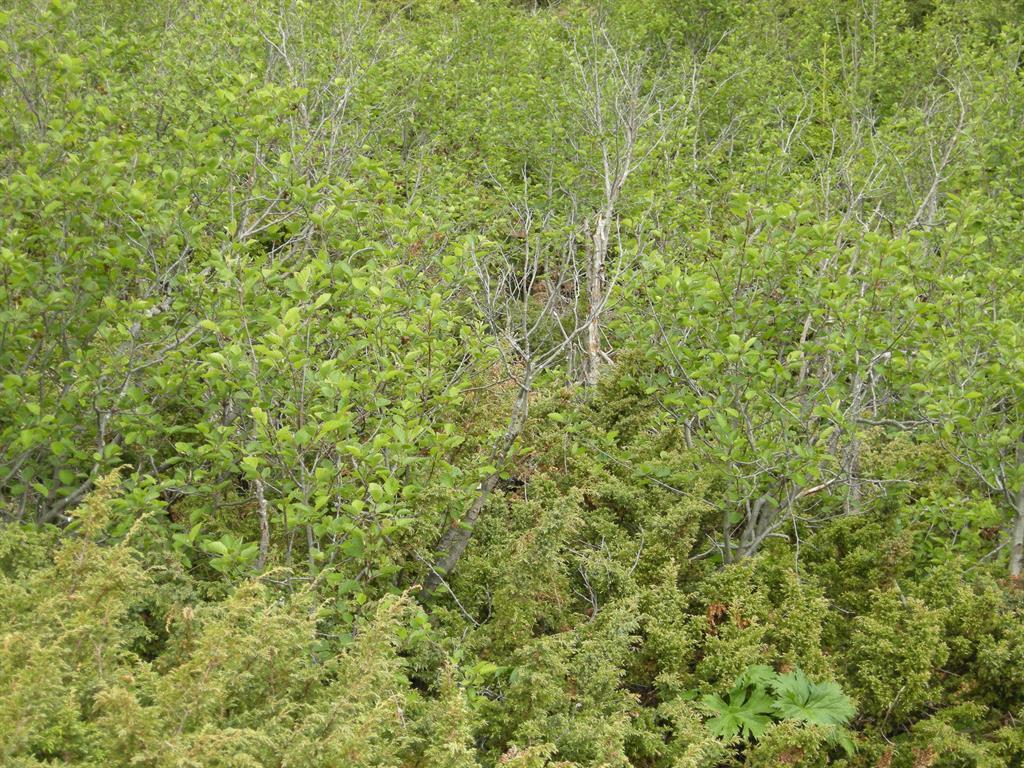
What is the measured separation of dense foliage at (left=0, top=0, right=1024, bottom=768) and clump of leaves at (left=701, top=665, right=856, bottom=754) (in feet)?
0.06

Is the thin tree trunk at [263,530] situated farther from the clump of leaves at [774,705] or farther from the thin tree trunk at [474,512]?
the clump of leaves at [774,705]

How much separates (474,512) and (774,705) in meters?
1.84

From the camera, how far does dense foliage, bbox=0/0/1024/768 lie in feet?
12.5

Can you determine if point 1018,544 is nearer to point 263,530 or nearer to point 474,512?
point 474,512

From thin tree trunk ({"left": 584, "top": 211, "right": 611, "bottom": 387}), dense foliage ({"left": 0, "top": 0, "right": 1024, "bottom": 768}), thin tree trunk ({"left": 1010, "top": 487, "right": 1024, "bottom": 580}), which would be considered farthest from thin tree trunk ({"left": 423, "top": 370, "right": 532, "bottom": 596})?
thin tree trunk ({"left": 1010, "top": 487, "right": 1024, "bottom": 580})

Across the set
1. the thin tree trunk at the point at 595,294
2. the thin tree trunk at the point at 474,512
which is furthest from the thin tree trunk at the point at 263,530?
the thin tree trunk at the point at 595,294

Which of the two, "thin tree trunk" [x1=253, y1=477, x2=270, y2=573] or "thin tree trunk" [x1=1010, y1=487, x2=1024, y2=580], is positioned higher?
"thin tree trunk" [x1=253, y1=477, x2=270, y2=573]

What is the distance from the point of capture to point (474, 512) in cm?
535

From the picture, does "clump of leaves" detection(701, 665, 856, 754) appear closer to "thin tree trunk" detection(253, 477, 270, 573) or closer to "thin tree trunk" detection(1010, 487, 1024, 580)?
"thin tree trunk" detection(1010, 487, 1024, 580)

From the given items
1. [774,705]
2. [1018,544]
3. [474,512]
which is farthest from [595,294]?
[774,705]

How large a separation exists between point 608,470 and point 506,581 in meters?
1.59

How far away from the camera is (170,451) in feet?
18.8

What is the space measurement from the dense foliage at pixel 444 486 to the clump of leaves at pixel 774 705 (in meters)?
0.02

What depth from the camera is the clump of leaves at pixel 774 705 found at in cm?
452
